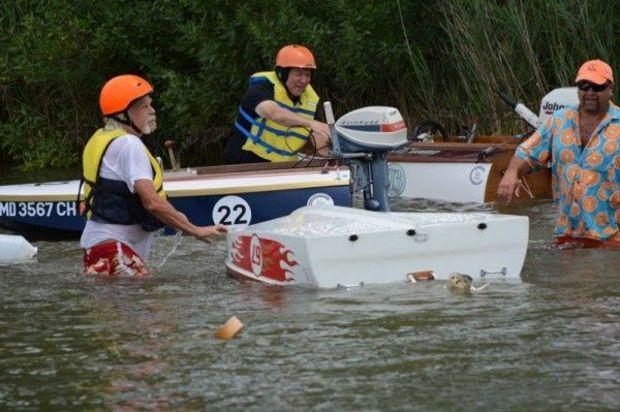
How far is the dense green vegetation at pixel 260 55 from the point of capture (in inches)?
606

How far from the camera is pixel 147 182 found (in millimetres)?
7957

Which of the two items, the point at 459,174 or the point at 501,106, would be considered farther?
the point at 501,106

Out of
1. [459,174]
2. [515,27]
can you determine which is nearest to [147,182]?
[459,174]

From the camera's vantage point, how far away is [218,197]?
11359mm

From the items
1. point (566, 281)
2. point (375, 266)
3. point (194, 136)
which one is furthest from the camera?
point (194, 136)

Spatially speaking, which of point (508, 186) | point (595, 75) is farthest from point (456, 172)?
point (595, 75)

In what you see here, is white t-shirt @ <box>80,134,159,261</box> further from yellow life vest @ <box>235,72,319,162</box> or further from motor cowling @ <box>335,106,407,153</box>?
Answer: yellow life vest @ <box>235,72,319,162</box>

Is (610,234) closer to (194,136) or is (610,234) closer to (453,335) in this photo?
(453,335)

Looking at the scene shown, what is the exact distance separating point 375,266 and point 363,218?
1.05 ft

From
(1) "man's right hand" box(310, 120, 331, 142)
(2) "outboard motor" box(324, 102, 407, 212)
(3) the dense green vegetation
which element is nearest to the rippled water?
(2) "outboard motor" box(324, 102, 407, 212)

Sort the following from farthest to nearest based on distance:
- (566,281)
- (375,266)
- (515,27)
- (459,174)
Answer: (515,27), (459,174), (566,281), (375,266)

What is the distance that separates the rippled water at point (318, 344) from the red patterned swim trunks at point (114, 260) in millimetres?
70

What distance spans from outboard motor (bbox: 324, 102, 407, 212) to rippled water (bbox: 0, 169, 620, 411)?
4.80ft

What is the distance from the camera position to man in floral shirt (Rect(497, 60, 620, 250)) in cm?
850
